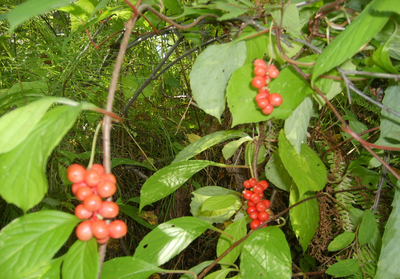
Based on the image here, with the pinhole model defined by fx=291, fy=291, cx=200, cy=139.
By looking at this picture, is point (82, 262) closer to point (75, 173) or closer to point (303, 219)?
point (75, 173)

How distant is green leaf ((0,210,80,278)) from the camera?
362mm

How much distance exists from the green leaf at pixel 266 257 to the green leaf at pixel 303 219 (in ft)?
0.33

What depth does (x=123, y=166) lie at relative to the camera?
59.8 inches

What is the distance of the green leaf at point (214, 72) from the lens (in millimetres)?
621

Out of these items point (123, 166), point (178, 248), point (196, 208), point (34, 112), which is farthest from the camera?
point (123, 166)

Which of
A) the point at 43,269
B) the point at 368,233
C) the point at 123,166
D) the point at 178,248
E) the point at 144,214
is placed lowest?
the point at 144,214

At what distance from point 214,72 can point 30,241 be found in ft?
1.48

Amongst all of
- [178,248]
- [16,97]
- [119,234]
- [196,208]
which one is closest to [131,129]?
[16,97]

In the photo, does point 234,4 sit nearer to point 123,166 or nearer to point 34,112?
point 34,112

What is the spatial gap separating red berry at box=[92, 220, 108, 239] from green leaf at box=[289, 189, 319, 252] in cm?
57

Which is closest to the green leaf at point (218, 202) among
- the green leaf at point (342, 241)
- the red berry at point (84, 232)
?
the green leaf at point (342, 241)

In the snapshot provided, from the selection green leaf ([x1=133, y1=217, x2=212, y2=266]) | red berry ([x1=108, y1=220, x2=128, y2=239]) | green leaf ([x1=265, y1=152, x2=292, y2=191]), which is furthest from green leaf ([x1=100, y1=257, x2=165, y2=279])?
green leaf ([x1=265, y1=152, x2=292, y2=191])

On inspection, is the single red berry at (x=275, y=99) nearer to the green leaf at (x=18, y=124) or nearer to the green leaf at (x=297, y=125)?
the green leaf at (x=297, y=125)

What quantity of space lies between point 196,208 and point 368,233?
18.8 inches
